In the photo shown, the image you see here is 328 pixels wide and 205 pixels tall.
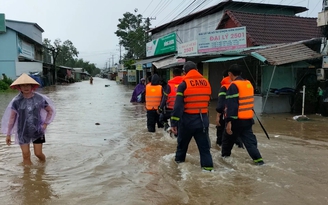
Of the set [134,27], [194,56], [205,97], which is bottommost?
[205,97]

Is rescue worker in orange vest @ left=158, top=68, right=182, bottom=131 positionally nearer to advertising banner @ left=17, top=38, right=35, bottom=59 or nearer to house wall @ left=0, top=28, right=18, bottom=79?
house wall @ left=0, top=28, right=18, bottom=79

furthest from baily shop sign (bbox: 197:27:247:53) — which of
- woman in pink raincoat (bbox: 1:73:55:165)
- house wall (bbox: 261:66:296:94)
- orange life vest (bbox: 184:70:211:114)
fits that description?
woman in pink raincoat (bbox: 1:73:55:165)

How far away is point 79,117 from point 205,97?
7.79 meters

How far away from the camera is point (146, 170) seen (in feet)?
16.5

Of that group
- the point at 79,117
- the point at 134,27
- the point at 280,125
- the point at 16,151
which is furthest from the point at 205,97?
the point at 134,27

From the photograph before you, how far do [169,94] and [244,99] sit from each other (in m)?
2.20

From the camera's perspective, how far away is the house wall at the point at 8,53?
104 ft

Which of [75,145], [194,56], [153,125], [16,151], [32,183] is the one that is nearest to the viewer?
[32,183]

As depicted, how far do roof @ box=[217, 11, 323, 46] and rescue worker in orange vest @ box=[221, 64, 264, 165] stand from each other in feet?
38.1

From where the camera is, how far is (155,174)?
189 inches

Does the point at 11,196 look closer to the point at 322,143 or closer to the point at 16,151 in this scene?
the point at 16,151

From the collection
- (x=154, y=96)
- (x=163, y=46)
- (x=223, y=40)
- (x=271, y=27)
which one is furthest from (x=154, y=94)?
(x=163, y=46)

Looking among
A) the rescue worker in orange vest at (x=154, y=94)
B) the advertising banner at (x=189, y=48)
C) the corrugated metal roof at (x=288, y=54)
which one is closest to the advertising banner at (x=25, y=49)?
the advertising banner at (x=189, y=48)

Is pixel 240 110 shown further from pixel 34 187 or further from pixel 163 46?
pixel 163 46
